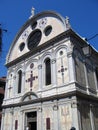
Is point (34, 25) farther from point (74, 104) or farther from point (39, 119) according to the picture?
point (74, 104)

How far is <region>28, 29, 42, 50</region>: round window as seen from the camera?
64.0ft

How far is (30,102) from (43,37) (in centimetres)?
686

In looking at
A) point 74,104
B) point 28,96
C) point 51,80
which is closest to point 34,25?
point 51,80

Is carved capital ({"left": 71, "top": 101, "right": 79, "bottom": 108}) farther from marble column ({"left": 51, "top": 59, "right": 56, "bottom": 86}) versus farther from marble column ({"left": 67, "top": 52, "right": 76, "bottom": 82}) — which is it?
marble column ({"left": 51, "top": 59, "right": 56, "bottom": 86})

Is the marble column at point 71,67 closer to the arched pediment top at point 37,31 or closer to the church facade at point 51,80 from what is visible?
the church facade at point 51,80

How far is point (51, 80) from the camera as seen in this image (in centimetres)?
1605

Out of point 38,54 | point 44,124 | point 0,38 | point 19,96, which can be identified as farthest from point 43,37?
point 0,38

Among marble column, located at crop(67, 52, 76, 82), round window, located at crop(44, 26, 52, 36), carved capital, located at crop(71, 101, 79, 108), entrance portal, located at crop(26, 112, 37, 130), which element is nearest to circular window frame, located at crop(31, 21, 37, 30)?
round window, located at crop(44, 26, 52, 36)

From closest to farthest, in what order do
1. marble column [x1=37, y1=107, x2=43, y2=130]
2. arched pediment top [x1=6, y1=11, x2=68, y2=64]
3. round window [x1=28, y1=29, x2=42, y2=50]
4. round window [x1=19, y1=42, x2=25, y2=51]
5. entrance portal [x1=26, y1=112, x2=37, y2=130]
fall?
1. marble column [x1=37, y1=107, x2=43, y2=130]
2. entrance portal [x1=26, y1=112, x2=37, y2=130]
3. arched pediment top [x1=6, y1=11, x2=68, y2=64]
4. round window [x1=28, y1=29, x2=42, y2=50]
5. round window [x1=19, y1=42, x2=25, y2=51]

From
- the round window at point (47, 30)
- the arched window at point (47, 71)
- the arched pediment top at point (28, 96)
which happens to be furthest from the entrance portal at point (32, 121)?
the round window at point (47, 30)

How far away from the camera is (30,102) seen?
55.2 ft

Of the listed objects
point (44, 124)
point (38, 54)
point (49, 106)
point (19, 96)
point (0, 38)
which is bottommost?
point (44, 124)

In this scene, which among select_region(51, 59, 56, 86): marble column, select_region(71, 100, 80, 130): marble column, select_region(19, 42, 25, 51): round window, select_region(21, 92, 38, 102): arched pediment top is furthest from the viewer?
select_region(19, 42, 25, 51): round window

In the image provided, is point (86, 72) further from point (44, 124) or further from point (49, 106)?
point (44, 124)
